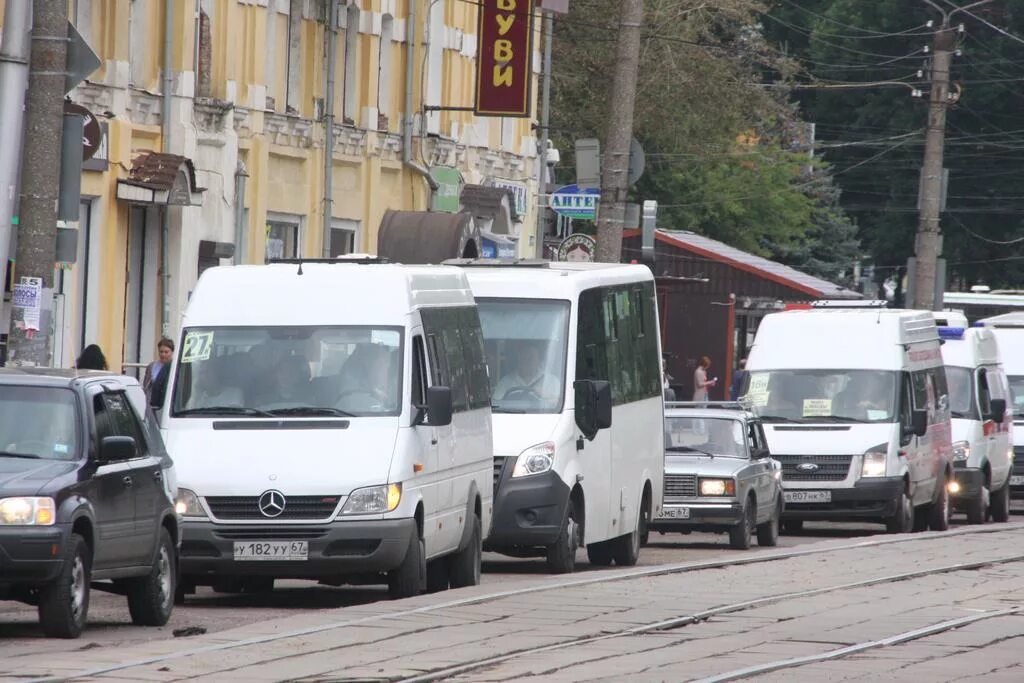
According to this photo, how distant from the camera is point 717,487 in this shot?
78.4 ft

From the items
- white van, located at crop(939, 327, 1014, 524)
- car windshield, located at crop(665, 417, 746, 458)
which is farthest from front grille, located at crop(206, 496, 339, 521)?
white van, located at crop(939, 327, 1014, 524)

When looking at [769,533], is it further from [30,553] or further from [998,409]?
[30,553]

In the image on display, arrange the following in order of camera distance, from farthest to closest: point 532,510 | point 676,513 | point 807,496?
point 807,496
point 676,513
point 532,510

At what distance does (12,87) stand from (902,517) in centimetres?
1448

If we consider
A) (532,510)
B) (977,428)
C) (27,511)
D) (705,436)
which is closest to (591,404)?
(532,510)

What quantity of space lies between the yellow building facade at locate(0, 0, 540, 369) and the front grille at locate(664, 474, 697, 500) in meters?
7.54

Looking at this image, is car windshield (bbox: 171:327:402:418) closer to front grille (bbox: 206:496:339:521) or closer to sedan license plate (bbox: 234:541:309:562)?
front grille (bbox: 206:496:339:521)

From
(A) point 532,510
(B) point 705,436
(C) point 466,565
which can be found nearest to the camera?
(C) point 466,565

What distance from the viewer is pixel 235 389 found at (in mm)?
16375

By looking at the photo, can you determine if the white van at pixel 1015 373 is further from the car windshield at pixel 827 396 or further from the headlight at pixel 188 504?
the headlight at pixel 188 504

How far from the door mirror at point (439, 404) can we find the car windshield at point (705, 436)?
9.05 m

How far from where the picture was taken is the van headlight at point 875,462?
27062mm

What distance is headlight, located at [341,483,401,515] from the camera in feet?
50.7

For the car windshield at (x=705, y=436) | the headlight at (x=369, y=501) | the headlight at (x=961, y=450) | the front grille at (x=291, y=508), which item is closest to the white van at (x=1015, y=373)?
the headlight at (x=961, y=450)
